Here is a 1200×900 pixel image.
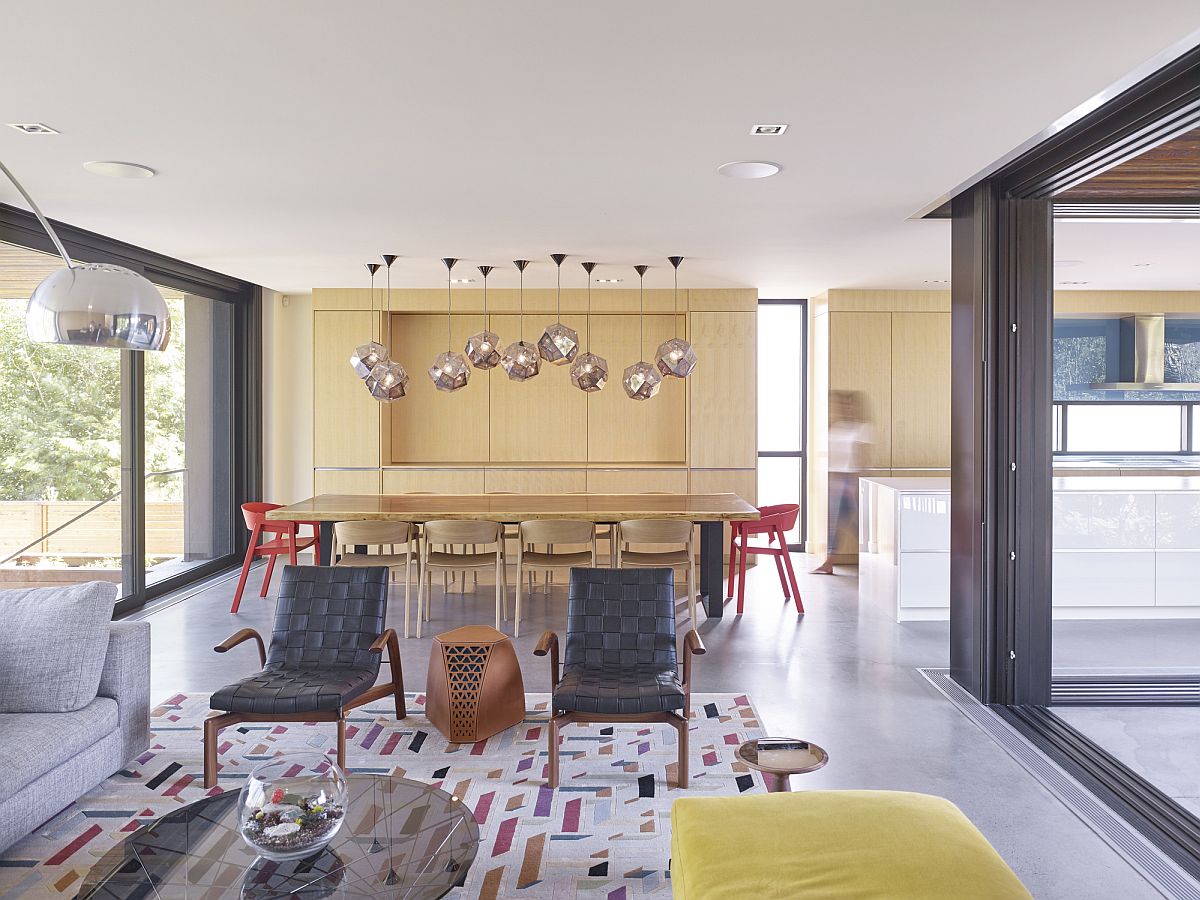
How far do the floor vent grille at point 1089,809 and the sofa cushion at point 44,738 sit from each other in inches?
147

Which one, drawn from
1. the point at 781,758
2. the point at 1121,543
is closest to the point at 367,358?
the point at 781,758

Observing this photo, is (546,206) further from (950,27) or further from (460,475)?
(460,475)

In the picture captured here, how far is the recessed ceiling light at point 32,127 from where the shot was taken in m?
3.55

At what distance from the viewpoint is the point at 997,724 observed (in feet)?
13.9

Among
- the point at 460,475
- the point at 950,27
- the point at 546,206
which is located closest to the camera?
the point at 950,27

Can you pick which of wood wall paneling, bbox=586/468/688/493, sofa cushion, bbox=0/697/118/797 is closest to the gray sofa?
sofa cushion, bbox=0/697/118/797

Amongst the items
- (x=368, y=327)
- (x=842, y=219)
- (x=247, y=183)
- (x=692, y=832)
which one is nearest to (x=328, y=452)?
(x=368, y=327)

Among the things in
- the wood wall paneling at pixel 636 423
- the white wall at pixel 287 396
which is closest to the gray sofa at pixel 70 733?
the white wall at pixel 287 396

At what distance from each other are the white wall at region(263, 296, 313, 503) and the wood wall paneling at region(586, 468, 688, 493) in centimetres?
308

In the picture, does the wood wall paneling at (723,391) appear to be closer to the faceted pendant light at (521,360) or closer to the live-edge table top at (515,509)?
the live-edge table top at (515,509)

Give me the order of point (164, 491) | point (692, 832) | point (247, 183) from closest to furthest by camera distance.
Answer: point (692, 832) → point (247, 183) → point (164, 491)

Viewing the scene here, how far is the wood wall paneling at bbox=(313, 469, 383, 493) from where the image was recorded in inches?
340

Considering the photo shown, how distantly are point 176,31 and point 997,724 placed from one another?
4465 millimetres

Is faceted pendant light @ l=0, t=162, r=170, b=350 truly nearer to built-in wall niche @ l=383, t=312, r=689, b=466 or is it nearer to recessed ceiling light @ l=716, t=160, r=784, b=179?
recessed ceiling light @ l=716, t=160, r=784, b=179
